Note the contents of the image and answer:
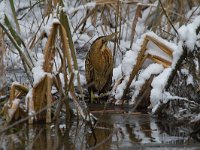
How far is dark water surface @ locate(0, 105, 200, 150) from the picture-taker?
412 cm

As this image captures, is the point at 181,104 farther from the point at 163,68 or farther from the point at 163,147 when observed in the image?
the point at 163,147

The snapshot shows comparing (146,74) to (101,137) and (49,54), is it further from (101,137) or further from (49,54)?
(101,137)

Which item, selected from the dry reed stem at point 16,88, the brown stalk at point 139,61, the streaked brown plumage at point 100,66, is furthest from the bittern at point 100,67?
the dry reed stem at point 16,88

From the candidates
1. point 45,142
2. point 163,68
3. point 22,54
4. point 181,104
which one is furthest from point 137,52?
point 45,142

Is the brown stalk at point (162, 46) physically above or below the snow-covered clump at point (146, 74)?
above

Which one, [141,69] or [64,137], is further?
[141,69]

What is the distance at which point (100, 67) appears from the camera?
605 centimetres

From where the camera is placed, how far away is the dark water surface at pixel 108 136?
412cm

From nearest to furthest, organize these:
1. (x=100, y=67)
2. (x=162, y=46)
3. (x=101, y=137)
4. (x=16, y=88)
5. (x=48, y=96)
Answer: (x=101, y=137)
(x=48, y=96)
(x=16, y=88)
(x=162, y=46)
(x=100, y=67)

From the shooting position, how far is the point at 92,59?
610 centimetres

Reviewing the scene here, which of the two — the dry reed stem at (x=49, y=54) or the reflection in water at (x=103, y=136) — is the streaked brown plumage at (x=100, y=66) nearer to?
the reflection in water at (x=103, y=136)

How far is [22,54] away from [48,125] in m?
0.54

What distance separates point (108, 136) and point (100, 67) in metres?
1.69

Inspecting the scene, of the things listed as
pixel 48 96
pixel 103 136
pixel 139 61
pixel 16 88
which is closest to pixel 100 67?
pixel 139 61
